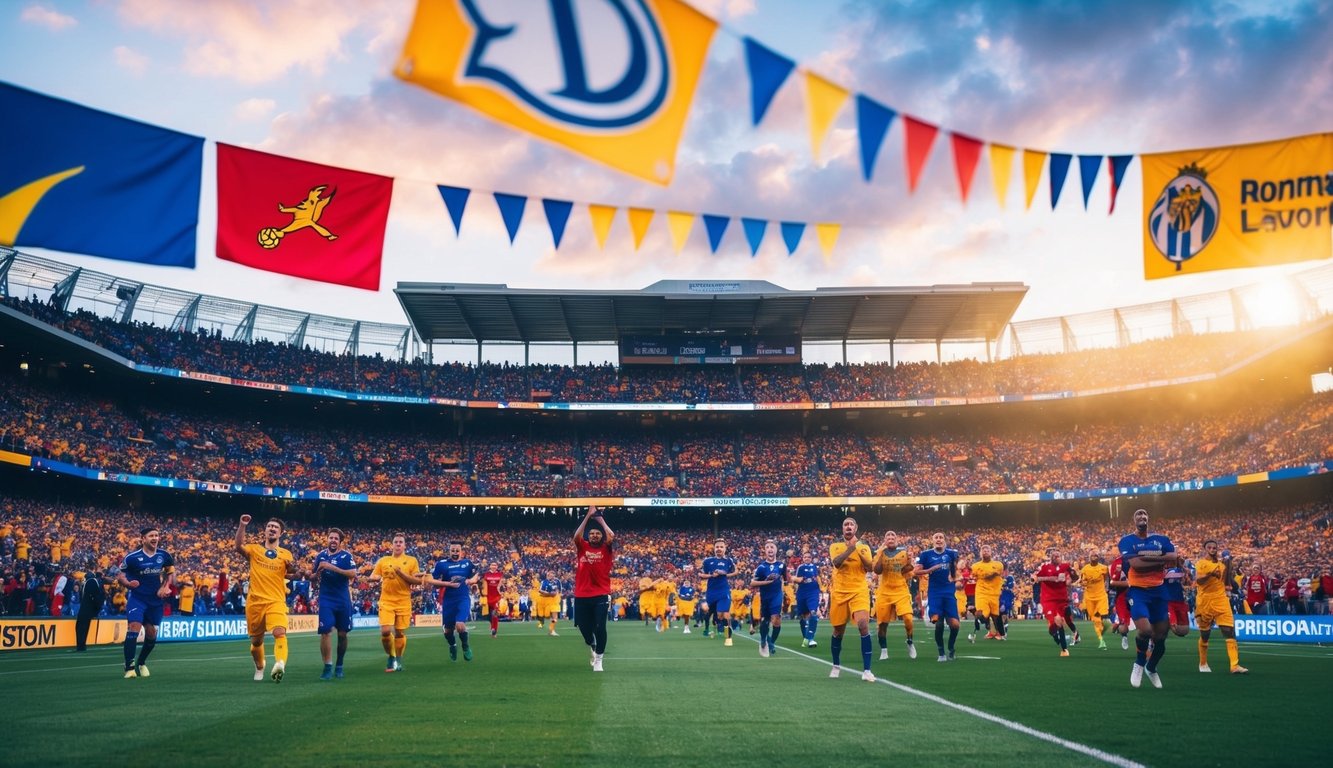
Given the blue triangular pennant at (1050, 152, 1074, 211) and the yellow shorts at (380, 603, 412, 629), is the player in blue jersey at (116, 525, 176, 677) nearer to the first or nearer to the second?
the yellow shorts at (380, 603, 412, 629)

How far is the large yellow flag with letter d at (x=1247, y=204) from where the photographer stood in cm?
1330

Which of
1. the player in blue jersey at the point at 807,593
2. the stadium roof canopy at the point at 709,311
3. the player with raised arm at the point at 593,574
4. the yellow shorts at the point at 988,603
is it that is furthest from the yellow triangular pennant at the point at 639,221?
the stadium roof canopy at the point at 709,311

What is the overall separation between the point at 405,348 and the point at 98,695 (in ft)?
182

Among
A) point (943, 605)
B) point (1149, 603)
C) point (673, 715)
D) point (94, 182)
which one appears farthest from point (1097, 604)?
point (94, 182)

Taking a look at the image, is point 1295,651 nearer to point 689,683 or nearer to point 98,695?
point 689,683

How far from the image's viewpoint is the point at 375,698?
40.8ft

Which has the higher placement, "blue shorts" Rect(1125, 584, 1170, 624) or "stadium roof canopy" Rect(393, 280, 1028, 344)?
"stadium roof canopy" Rect(393, 280, 1028, 344)

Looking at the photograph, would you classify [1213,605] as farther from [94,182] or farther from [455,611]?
[94,182]

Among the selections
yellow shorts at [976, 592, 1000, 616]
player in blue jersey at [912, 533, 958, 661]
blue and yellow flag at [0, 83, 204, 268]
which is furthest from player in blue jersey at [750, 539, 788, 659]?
blue and yellow flag at [0, 83, 204, 268]

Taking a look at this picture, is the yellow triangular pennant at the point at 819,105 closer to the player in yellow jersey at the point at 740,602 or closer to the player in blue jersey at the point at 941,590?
the player in blue jersey at the point at 941,590

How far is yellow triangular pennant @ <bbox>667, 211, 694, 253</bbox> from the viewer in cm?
1700

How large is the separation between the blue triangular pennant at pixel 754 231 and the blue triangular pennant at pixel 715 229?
670 mm

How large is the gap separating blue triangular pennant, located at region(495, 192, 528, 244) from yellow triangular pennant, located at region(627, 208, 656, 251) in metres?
1.96

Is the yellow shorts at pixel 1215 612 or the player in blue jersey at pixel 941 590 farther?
the player in blue jersey at pixel 941 590
